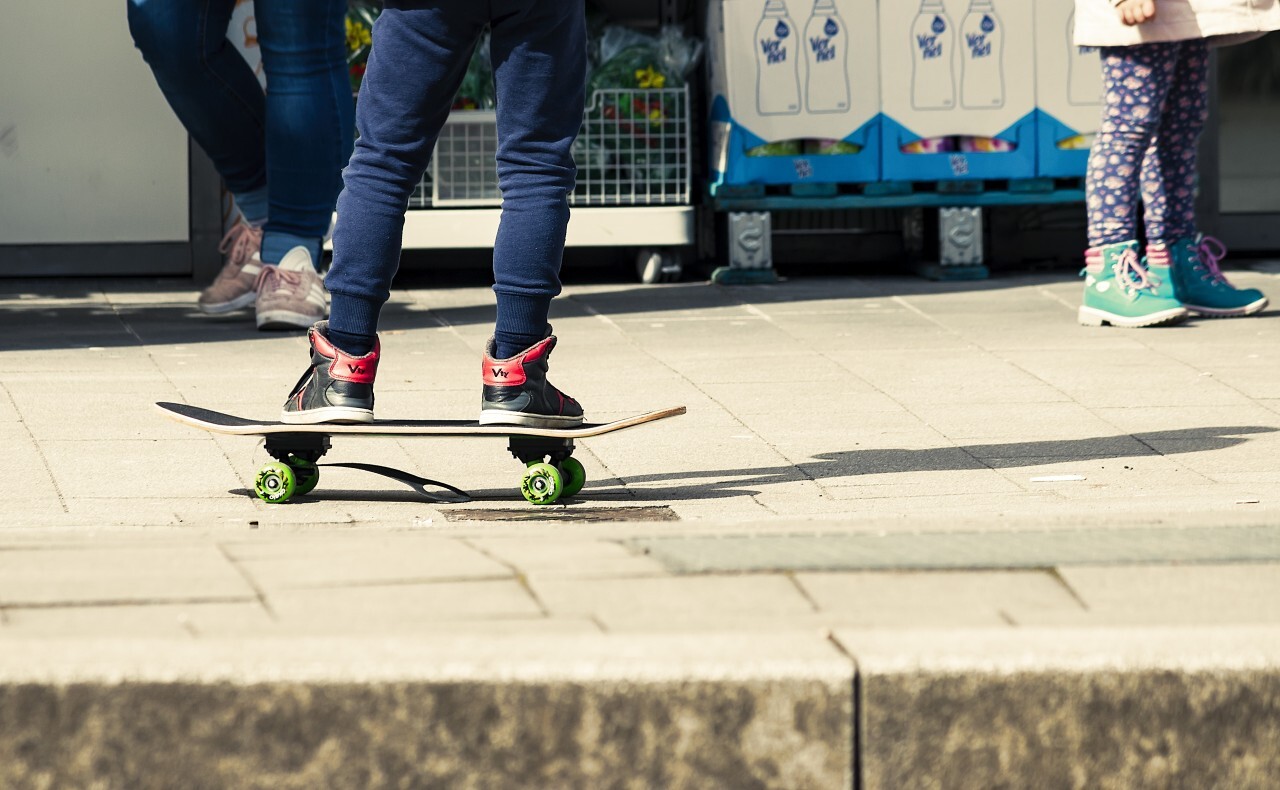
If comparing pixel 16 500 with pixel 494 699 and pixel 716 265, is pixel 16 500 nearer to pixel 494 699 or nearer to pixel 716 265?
pixel 494 699

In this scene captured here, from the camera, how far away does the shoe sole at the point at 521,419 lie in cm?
406

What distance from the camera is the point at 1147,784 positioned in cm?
260

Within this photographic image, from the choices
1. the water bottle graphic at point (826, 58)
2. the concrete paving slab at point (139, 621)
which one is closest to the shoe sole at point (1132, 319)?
the water bottle graphic at point (826, 58)

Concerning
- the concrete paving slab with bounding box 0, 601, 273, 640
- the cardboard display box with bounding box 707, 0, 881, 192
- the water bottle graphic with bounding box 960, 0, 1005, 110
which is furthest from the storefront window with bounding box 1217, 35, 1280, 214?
the concrete paving slab with bounding box 0, 601, 273, 640

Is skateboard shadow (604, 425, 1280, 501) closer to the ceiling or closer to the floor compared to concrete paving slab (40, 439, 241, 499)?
closer to the floor

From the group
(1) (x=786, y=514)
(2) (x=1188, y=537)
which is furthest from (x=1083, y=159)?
(2) (x=1188, y=537)

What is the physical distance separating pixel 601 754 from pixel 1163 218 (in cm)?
496

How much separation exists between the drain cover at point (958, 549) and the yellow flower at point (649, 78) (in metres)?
5.24

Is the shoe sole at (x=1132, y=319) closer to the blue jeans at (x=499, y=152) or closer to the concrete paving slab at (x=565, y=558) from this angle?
the blue jeans at (x=499, y=152)

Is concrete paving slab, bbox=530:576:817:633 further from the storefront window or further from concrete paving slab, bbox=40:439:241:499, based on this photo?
the storefront window

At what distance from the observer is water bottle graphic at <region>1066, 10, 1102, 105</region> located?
8367mm

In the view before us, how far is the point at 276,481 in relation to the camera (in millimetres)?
4129

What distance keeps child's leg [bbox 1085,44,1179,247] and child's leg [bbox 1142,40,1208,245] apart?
13 cm

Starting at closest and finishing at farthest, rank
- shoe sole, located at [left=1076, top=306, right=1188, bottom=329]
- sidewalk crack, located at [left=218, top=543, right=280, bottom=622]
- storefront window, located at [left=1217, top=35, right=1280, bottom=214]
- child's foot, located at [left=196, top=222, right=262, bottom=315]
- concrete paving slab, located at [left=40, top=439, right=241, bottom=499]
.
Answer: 1. sidewalk crack, located at [left=218, top=543, right=280, bottom=622]
2. concrete paving slab, located at [left=40, top=439, right=241, bottom=499]
3. shoe sole, located at [left=1076, top=306, right=1188, bottom=329]
4. child's foot, located at [left=196, top=222, right=262, bottom=315]
5. storefront window, located at [left=1217, top=35, right=1280, bottom=214]
